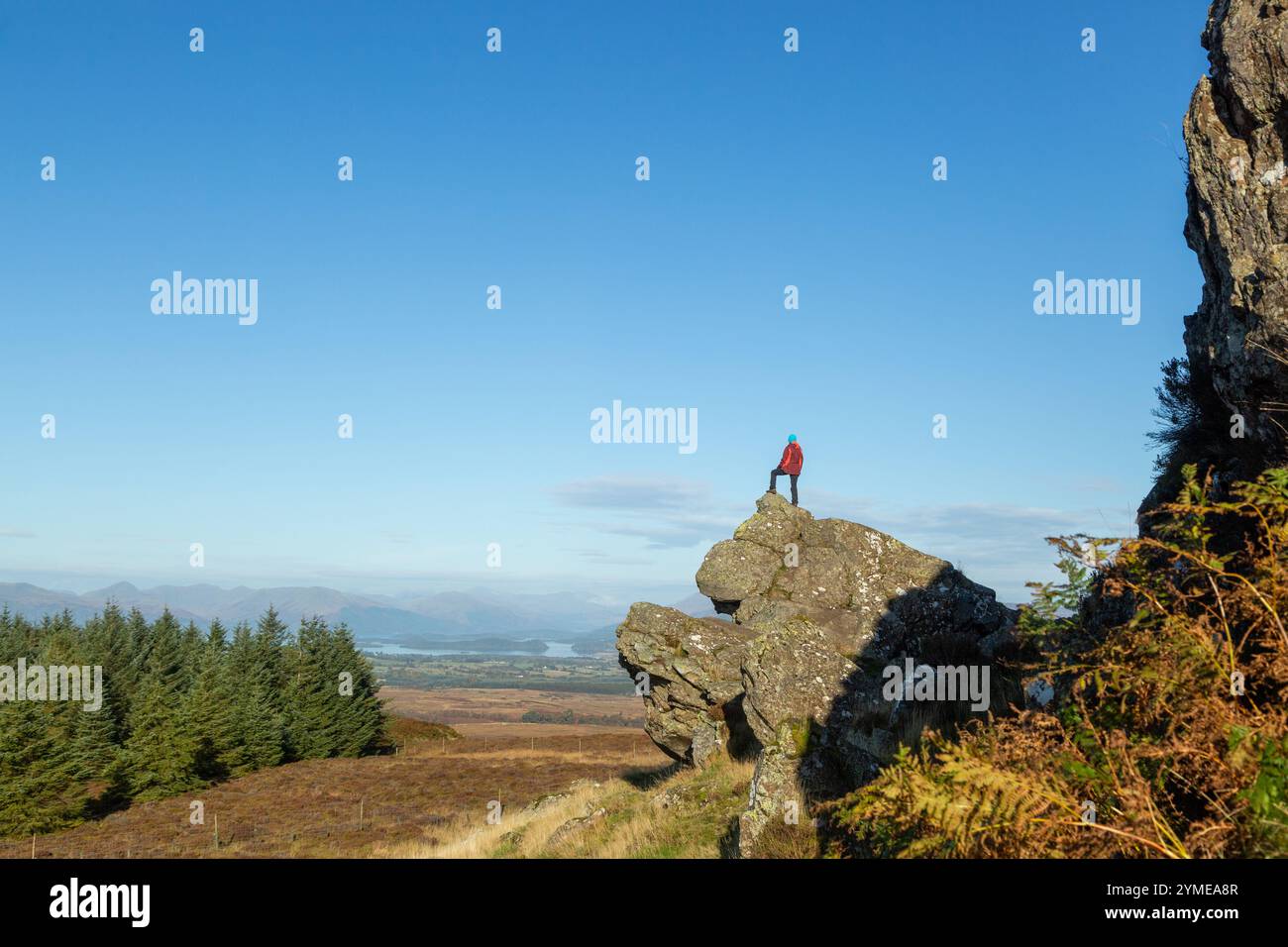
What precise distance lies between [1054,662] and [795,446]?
1844 centimetres

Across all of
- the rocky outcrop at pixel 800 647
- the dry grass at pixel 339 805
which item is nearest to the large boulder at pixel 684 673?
the rocky outcrop at pixel 800 647

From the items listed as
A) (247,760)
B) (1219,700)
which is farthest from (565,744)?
(1219,700)

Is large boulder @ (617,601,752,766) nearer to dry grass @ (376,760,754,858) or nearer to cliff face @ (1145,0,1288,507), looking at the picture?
dry grass @ (376,760,754,858)

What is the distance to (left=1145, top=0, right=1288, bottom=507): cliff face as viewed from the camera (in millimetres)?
8391

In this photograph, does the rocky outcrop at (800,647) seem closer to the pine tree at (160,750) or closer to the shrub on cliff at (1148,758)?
the shrub on cliff at (1148,758)

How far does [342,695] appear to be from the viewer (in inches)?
2496

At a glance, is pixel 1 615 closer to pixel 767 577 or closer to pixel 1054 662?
pixel 767 577

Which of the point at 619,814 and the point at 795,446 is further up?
the point at 795,446

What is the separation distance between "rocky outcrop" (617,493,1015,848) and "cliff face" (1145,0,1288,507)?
5.07 meters

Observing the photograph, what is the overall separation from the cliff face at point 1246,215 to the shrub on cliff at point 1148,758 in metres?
3.22

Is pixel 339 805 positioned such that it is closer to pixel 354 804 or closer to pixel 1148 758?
pixel 354 804

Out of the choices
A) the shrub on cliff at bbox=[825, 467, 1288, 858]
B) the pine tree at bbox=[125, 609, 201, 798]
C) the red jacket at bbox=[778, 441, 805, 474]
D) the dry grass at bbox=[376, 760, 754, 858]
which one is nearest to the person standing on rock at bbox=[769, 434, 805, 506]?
the red jacket at bbox=[778, 441, 805, 474]

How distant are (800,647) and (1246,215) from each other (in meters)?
9.06
